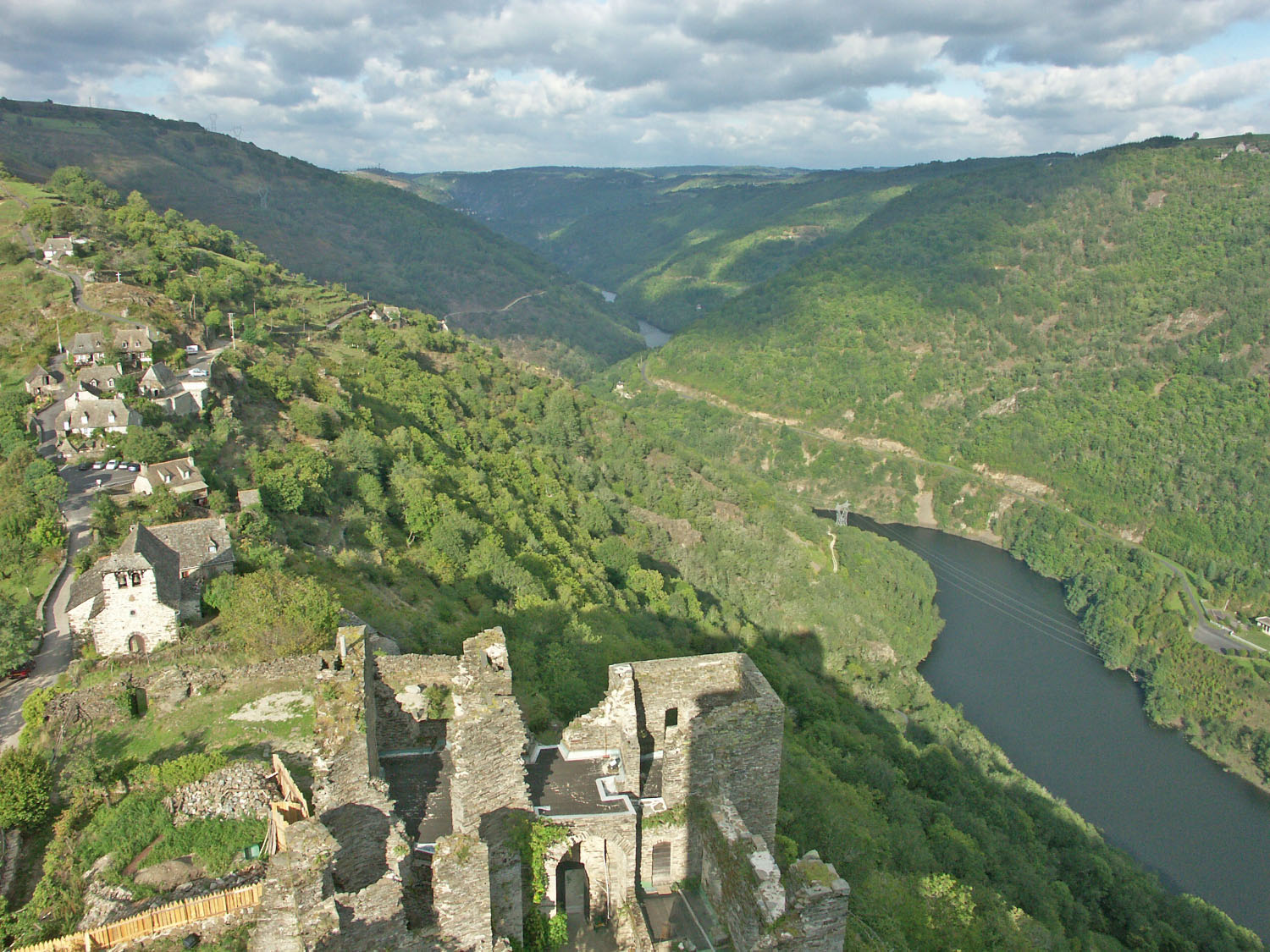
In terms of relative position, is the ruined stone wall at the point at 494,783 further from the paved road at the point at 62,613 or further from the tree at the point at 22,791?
the paved road at the point at 62,613

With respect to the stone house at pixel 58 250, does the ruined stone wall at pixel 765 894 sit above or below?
below

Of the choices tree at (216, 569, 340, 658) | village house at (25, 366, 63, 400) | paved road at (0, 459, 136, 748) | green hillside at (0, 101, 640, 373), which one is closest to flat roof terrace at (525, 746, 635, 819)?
tree at (216, 569, 340, 658)

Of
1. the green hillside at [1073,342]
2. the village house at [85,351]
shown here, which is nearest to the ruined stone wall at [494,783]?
the village house at [85,351]

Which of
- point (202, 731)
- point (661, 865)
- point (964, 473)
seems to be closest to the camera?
point (661, 865)

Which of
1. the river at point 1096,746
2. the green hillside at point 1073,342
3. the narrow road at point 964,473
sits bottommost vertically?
the river at point 1096,746

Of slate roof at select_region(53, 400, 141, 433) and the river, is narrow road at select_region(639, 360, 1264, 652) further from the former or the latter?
slate roof at select_region(53, 400, 141, 433)

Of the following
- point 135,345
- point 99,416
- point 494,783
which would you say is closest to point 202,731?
point 494,783

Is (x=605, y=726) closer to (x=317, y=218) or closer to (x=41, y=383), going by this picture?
(x=41, y=383)

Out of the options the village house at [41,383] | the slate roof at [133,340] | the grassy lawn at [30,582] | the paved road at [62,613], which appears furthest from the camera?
the slate roof at [133,340]
